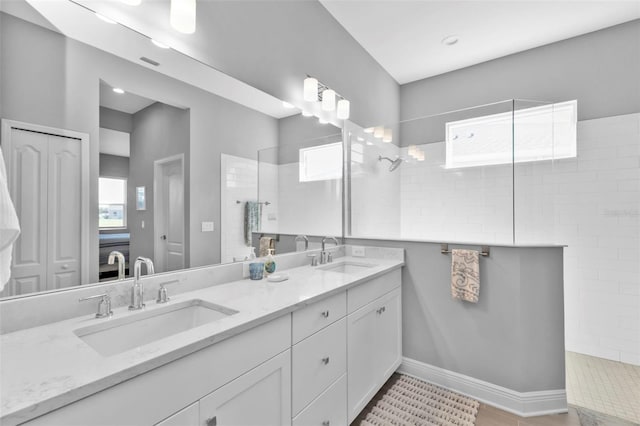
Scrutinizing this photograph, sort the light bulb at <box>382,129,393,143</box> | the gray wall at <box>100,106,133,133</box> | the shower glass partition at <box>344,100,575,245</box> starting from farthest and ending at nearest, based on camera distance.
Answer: the light bulb at <box>382,129,393,143</box> → the shower glass partition at <box>344,100,575,245</box> → the gray wall at <box>100,106,133,133</box>

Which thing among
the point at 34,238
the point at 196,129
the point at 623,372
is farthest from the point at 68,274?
the point at 623,372

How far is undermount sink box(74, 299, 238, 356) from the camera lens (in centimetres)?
103

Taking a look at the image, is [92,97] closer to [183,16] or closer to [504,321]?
[183,16]

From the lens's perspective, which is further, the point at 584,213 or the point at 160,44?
the point at 584,213

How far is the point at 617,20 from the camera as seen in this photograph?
2600 mm

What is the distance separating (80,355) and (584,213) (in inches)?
140

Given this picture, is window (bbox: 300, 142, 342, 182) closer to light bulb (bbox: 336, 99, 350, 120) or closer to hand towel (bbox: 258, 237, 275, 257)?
light bulb (bbox: 336, 99, 350, 120)

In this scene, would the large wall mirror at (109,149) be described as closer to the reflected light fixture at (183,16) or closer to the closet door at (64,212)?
the closet door at (64,212)

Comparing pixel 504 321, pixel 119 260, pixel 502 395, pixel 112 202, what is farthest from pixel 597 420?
pixel 112 202

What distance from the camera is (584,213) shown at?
2.69 meters

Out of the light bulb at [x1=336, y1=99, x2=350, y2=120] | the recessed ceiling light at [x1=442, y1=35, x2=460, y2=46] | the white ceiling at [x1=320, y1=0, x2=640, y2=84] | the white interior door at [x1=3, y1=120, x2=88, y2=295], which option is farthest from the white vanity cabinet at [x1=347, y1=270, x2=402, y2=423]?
the recessed ceiling light at [x1=442, y1=35, x2=460, y2=46]

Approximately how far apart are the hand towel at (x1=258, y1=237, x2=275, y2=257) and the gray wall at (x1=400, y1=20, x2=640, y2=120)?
266 centimetres

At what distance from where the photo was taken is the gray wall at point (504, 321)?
6.37 feet

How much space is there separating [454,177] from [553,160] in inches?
32.6
